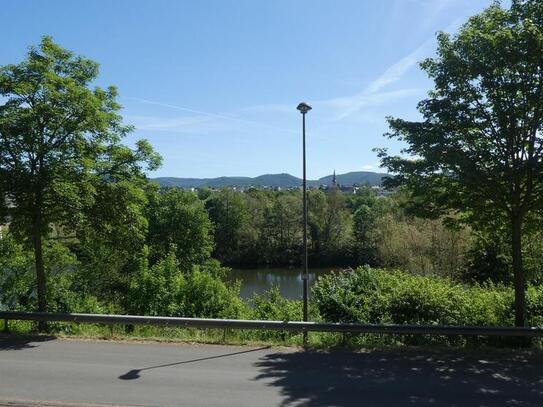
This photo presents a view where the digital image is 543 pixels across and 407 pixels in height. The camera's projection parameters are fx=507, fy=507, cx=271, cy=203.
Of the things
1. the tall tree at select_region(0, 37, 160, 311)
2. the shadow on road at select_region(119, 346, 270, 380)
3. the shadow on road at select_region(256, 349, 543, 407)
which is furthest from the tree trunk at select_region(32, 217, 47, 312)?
the shadow on road at select_region(256, 349, 543, 407)

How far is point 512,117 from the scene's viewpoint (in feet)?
34.1

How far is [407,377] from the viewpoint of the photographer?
8.58 meters

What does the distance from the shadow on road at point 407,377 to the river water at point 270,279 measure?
36768mm

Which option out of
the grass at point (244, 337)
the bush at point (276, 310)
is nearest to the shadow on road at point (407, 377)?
the grass at point (244, 337)

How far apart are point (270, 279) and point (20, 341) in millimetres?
56533

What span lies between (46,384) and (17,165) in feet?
19.6

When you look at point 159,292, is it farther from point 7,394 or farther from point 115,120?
point 7,394

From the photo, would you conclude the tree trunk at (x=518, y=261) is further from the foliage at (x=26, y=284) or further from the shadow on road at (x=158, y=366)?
the foliage at (x=26, y=284)

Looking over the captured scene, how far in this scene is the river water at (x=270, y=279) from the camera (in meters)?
52.5

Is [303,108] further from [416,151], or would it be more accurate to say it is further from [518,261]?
[518,261]

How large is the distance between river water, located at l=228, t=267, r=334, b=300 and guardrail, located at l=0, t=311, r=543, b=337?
116ft

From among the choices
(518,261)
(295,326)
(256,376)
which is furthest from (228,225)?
(256,376)

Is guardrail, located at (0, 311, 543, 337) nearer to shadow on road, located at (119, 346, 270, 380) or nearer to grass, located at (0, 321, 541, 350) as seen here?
grass, located at (0, 321, 541, 350)

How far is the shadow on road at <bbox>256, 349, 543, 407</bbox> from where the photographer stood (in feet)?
24.5
